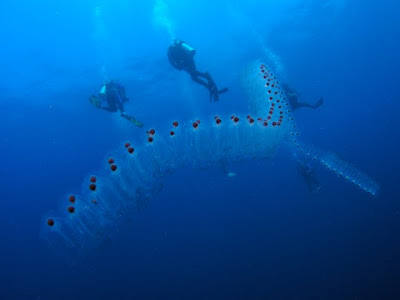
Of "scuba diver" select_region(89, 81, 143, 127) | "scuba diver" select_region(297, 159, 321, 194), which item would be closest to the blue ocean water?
"scuba diver" select_region(297, 159, 321, 194)

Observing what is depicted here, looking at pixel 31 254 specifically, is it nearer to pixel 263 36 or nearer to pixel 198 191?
pixel 198 191

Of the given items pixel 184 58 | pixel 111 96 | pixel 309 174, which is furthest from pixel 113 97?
pixel 309 174

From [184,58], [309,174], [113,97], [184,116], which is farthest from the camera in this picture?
[184,116]

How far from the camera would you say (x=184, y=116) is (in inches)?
1526

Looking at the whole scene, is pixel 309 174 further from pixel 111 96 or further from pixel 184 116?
pixel 184 116

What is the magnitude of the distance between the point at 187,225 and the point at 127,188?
3182 cm

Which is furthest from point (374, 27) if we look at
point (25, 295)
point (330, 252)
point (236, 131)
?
point (25, 295)

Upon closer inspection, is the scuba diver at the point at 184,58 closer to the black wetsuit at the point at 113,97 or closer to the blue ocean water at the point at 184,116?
the black wetsuit at the point at 113,97

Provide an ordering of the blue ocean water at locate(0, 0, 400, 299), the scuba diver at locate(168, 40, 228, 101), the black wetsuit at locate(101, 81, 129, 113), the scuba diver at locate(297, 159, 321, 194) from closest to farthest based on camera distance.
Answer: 1. the scuba diver at locate(168, 40, 228, 101)
2. the black wetsuit at locate(101, 81, 129, 113)
3. the scuba diver at locate(297, 159, 321, 194)
4. the blue ocean water at locate(0, 0, 400, 299)

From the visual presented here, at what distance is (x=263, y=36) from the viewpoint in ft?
85.8

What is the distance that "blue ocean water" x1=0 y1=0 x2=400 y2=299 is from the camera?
19.1 meters

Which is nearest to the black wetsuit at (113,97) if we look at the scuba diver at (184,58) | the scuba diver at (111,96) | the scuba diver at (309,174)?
the scuba diver at (111,96)

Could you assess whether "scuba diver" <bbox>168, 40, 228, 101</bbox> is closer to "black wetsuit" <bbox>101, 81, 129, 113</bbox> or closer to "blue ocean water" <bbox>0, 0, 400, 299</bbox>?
"black wetsuit" <bbox>101, 81, 129, 113</bbox>

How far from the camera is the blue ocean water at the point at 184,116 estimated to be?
1914 cm
